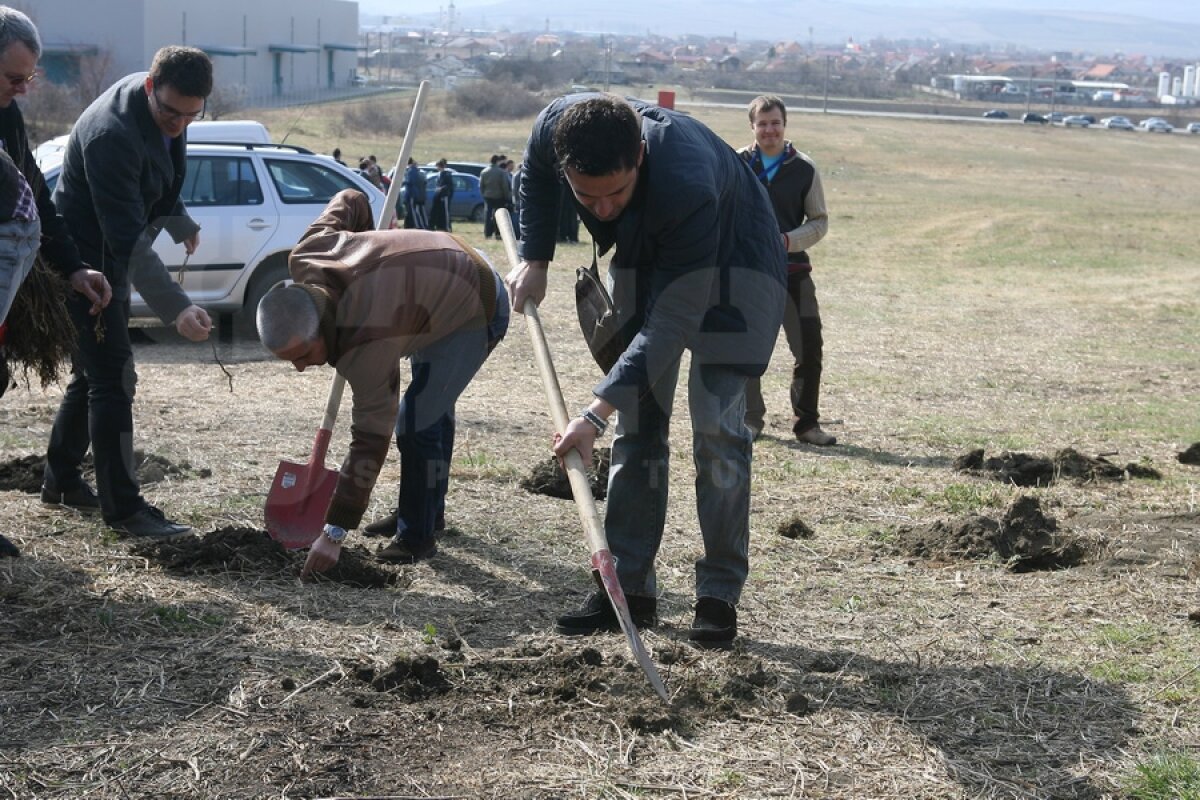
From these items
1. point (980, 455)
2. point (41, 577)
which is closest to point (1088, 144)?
point (980, 455)

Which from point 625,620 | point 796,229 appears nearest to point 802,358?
point 796,229

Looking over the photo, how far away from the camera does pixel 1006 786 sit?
357 cm

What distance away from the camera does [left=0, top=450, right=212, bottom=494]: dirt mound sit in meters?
6.09

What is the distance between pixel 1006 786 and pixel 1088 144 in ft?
212

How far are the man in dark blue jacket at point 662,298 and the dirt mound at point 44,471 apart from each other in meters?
2.40

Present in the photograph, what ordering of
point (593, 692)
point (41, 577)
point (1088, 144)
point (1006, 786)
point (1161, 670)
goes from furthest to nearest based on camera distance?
1. point (1088, 144)
2. point (41, 577)
3. point (1161, 670)
4. point (593, 692)
5. point (1006, 786)

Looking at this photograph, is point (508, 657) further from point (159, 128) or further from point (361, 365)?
point (159, 128)

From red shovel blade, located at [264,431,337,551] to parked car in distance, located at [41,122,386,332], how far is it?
598 cm

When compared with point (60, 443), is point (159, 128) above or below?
above

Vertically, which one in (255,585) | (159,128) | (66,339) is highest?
(159,128)

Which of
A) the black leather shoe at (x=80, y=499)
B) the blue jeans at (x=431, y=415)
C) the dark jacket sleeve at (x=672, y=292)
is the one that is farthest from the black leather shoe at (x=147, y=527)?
the dark jacket sleeve at (x=672, y=292)

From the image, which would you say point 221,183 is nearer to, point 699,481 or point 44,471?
point 44,471

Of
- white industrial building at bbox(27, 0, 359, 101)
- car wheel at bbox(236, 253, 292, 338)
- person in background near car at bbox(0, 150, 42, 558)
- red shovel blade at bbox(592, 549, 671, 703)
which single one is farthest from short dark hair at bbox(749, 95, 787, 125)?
white industrial building at bbox(27, 0, 359, 101)

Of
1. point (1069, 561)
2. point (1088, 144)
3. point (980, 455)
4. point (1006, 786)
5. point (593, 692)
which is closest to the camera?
point (1006, 786)
